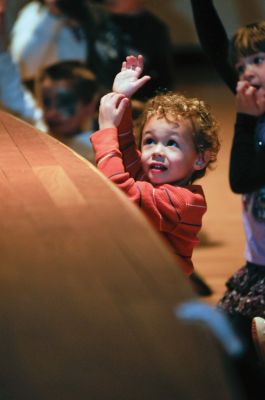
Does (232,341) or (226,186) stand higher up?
(232,341)

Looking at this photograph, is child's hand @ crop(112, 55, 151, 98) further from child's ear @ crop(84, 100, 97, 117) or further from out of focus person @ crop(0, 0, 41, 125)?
out of focus person @ crop(0, 0, 41, 125)

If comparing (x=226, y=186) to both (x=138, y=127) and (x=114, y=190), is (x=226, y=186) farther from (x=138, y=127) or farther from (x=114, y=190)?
(x=114, y=190)

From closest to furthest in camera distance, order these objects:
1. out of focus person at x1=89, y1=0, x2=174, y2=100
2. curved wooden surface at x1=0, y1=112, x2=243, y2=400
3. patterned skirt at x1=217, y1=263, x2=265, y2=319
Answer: curved wooden surface at x1=0, y1=112, x2=243, y2=400 < patterned skirt at x1=217, y1=263, x2=265, y2=319 < out of focus person at x1=89, y1=0, x2=174, y2=100

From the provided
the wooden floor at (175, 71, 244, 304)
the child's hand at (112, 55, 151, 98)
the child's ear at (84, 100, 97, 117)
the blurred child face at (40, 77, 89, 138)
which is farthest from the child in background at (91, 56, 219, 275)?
the wooden floor at (175, 71, 244, 304)

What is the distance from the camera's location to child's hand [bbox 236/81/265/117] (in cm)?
164

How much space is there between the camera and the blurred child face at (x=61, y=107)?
7.62ft

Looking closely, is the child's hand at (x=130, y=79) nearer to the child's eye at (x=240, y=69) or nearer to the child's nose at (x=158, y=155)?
the child's nose at (x=158, y=155)

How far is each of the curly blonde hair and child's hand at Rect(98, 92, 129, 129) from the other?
0.08 meters

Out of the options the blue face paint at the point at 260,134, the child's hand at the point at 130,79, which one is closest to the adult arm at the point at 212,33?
the blue face paint at the point at 260,134

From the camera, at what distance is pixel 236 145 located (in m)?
1.70

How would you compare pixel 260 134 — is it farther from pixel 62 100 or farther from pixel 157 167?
pixel 62 100

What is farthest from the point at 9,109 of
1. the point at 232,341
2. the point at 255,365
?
the point at 232,341

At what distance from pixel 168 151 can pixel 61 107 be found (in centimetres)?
94

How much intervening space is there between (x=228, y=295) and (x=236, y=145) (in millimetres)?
385
